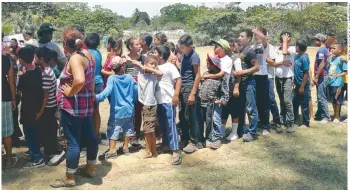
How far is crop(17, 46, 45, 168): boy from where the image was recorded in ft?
14.3

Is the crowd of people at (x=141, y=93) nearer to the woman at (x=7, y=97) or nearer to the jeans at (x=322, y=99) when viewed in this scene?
the woman at (x=7, y=97)

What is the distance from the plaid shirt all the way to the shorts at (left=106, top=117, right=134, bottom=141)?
3.09 ft

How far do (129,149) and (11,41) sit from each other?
248 centimetres

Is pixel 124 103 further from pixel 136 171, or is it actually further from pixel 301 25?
pixel 301 25

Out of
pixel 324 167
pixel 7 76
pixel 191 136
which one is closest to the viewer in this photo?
pixel 7 76

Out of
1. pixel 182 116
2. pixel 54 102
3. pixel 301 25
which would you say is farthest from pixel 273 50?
pixel 301 25

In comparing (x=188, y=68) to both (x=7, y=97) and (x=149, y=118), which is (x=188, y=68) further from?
(x=7, y=97)

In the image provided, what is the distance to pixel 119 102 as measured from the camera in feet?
15.8

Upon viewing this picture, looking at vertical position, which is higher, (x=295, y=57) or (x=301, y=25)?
(x=301, y=25)

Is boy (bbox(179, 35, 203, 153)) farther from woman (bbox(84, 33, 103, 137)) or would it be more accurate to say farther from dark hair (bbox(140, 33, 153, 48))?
woman (bbox(84, 33, 103, 137))

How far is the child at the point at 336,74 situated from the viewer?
21.5ft

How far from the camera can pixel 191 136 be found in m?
5.19

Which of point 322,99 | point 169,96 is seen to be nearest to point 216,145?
point 169,96

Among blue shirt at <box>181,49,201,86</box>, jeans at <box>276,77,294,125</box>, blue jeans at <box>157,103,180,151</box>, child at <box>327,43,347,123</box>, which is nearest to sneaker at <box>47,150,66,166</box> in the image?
blue jeans at <box>157,103,180,151</box>
